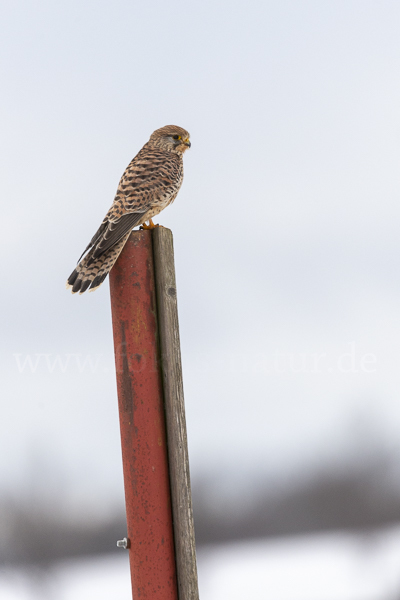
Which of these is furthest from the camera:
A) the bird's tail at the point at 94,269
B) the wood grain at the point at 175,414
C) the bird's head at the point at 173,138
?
the bird's head at the point at 173,138

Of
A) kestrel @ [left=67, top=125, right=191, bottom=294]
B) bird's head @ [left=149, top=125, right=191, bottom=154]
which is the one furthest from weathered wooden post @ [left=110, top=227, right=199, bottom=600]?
bird's head @ [left=149, top=125, right=191, bottom=154]

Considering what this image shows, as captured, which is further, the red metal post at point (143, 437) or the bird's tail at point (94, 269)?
the bird's tail at point (94, 269)

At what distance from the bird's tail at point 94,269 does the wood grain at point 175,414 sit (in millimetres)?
167

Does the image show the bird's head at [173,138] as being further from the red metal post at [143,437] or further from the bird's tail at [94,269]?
the red metal post at [143,437]

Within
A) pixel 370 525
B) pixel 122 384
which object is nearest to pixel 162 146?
pixel 122 384

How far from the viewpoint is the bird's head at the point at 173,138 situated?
362 centimetres

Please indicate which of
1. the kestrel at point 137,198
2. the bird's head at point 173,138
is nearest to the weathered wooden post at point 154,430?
the kestrel at point 137,198

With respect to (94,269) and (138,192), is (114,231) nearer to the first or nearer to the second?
(94,269)

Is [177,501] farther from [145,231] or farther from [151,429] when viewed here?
[145,231]

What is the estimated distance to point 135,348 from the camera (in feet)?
8.32

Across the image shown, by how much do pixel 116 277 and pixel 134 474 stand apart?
2.62ft

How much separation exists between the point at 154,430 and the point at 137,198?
3.65 feet

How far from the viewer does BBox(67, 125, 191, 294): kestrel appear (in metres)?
2.62

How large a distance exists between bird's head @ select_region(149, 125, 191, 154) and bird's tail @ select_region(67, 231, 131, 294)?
3.68 feet
